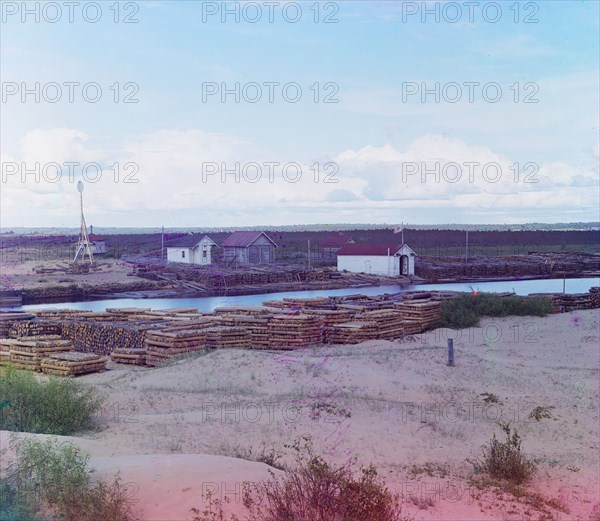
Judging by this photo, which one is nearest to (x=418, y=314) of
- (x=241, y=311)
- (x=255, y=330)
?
(x=241, y=311)

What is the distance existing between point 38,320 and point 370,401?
12922 millimetres

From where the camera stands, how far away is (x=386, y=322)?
21.3 m

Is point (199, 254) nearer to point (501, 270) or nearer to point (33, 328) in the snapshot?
point (501, 270)

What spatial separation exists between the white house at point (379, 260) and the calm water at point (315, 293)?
374 cm

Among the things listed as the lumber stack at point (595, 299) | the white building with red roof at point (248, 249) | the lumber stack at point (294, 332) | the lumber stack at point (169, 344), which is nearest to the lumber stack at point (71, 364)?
the lumber stack at point (169, 344)

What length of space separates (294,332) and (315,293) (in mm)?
22824

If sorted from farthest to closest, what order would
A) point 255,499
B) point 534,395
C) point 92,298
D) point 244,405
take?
point 92,298 < point 534,395 < point 244,405 < point 255,499

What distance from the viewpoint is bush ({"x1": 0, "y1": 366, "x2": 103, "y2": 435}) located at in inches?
412

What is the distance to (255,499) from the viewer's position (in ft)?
22.8

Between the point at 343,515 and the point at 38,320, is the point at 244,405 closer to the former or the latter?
the point at 343,515

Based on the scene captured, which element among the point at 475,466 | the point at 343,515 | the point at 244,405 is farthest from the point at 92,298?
the point at 343,515

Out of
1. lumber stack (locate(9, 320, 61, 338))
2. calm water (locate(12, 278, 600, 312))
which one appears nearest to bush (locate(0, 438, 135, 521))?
lumber stack (locate(9, 320, 61, 338))

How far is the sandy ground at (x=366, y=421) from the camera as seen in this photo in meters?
8.07

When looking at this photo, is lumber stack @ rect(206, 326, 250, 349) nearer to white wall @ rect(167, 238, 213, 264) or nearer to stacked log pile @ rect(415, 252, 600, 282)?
stacked log pile @ rect(415, 252, 600, 282)
